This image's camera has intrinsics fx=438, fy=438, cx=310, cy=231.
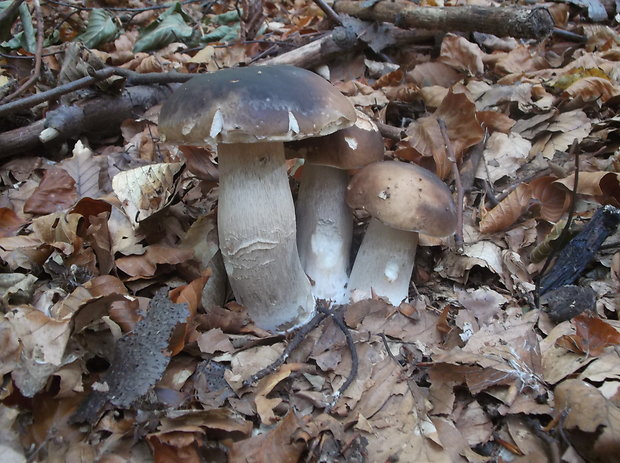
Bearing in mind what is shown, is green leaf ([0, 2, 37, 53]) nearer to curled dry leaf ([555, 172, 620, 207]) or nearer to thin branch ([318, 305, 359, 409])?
thin branch ([318, 305, 359, 409])

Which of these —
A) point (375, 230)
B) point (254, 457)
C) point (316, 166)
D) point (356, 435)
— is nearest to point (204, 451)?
point (254, 457)

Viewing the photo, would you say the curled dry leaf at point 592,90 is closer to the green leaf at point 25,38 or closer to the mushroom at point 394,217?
the mushroom at point 394,217

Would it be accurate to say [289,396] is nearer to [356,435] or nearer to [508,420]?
[356,435]

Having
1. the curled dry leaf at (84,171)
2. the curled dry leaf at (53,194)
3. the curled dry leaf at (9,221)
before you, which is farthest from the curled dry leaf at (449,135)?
the curled dry leaf at (9,221)

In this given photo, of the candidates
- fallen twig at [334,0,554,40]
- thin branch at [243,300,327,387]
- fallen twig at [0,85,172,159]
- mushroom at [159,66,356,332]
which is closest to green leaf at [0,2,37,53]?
fallen twig at [0,85,172,159]

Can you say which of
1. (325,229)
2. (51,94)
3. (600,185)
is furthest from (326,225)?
(51,94)
